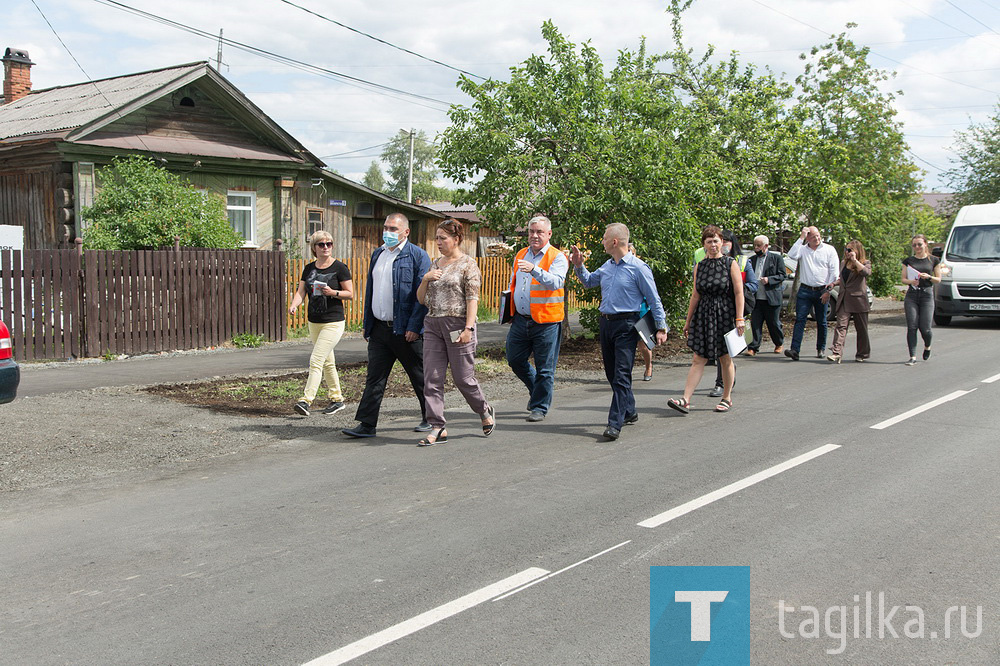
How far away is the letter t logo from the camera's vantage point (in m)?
3.85

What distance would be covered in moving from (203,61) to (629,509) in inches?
731

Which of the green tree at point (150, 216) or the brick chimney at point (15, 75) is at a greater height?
the brick chimney at point (15, 75)

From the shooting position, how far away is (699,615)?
4.02 metres

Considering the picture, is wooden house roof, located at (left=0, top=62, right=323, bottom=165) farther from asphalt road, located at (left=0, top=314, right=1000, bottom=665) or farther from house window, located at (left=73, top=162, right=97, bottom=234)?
asphalt road, located at (left=0, top=314, right=1000, bottom=665)

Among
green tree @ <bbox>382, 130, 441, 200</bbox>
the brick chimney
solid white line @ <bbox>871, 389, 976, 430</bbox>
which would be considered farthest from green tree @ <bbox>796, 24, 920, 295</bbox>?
green tree @ <bbox>382, 130, 441, 200</bbox>

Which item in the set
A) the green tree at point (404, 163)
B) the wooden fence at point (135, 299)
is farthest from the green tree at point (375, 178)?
the wooden fence at point (135, 299)

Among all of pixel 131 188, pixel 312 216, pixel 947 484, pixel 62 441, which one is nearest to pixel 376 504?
pixel 62 441

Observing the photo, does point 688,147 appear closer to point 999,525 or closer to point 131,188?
point 999,525

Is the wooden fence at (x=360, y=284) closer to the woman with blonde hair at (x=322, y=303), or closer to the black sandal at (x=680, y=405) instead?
the woman with blonde hair at (x=322, y=303)

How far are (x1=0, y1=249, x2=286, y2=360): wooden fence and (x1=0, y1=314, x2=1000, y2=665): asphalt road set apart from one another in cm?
631

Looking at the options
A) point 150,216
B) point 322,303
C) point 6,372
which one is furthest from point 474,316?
point 150,216

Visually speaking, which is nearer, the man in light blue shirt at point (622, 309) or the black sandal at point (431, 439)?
the black sandal at point (431, 439)

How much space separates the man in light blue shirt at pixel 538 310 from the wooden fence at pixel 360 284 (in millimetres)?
3902

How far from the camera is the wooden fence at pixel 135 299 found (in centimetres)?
1185
